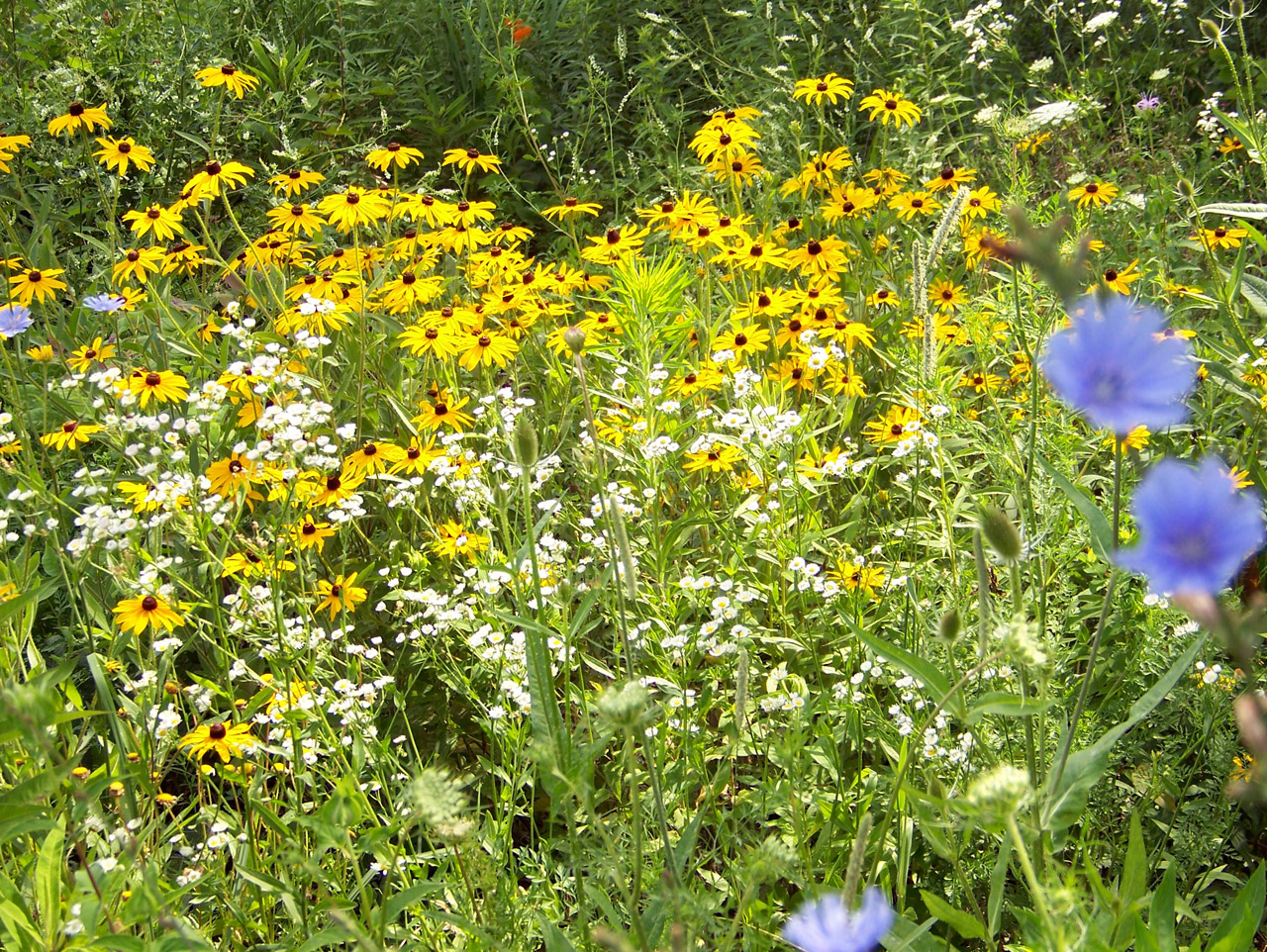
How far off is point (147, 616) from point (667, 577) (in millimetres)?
958

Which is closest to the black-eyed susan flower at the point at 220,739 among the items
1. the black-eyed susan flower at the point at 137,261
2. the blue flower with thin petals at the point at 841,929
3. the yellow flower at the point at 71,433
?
the yellow flower at the point at 71,433

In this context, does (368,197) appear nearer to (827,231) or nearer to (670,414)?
(670,414)

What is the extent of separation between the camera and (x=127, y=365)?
9.18 ft

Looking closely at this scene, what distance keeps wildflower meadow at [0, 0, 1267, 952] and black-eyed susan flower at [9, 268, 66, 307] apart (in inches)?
0.6

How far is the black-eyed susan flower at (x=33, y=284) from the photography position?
2875mm

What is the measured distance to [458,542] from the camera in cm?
213

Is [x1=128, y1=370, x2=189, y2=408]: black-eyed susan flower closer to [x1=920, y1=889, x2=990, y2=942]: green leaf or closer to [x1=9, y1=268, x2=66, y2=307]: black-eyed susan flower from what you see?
[x1=9, y1=268, x2=66, y2=307]: black-eyed susan flower

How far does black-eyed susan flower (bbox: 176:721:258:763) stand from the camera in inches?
71.5

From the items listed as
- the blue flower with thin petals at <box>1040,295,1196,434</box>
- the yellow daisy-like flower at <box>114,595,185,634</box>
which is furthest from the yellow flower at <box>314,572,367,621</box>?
the blue flower with thin petals at <box>1040,295,1196,434</box>

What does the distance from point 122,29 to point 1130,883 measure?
16.1 feet

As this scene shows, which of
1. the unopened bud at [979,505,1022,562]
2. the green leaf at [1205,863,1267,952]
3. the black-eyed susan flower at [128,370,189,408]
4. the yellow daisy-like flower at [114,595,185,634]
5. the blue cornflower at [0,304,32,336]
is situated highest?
the unopened bud at [979,505,1022,562]

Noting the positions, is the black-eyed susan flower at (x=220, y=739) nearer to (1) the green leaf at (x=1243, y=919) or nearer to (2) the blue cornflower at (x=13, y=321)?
(2) the blue cornflower at (x=13, y=321)

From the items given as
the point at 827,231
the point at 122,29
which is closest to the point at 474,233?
the point at 827,231

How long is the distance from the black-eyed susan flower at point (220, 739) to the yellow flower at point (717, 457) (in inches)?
39.6
